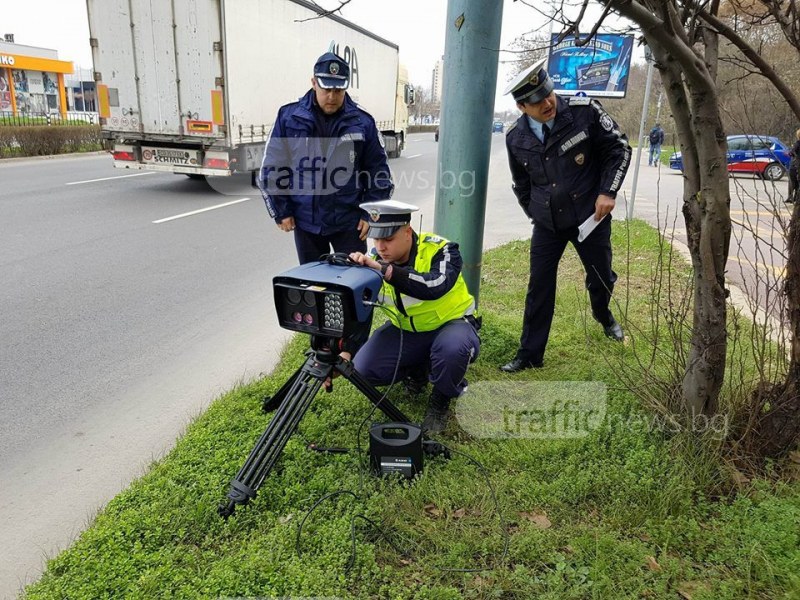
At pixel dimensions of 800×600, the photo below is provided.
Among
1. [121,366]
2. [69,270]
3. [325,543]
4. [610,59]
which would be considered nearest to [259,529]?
[325,543]

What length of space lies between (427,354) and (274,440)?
3.58ft

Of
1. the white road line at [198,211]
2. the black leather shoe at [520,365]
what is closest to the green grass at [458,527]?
the black leather shoe at [520,365]

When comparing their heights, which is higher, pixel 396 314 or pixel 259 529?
pixel 396 314

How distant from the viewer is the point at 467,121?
12.7 feet

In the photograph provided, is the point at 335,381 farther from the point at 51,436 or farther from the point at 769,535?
the point at 769,535

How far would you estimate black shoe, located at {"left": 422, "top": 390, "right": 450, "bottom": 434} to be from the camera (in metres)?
3.30

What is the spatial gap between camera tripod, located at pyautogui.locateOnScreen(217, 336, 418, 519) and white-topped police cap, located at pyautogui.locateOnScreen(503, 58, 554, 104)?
183cm

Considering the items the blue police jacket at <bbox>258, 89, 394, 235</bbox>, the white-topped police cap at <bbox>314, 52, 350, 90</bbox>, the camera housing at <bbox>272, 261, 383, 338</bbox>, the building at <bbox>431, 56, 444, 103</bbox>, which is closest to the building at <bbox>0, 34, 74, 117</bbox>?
the building at <bbox>431, 56, 444, 103</bbox>

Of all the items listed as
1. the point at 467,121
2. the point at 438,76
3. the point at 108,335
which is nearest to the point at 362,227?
the point at 467,121

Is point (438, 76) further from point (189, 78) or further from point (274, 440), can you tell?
point (274, 440)

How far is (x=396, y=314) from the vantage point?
3350mm

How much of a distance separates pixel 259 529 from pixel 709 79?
2600 mm

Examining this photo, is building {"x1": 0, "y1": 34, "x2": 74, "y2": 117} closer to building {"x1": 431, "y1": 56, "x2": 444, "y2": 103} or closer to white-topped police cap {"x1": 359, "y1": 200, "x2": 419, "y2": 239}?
building {"x1": 431, "y1": 56, "x2": 444, "y2": 103}

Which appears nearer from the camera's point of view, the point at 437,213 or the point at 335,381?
the point at 335,381
